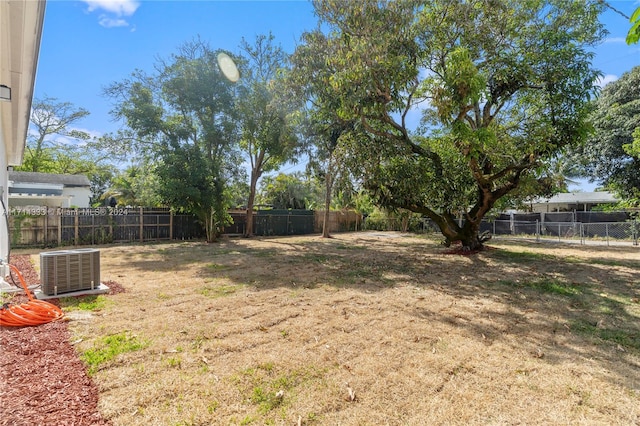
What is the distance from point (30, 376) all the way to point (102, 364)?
49 cm

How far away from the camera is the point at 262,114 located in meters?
14.3

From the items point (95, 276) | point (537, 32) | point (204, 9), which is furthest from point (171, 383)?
point (537, 32)

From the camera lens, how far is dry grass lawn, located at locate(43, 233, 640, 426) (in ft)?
7.64

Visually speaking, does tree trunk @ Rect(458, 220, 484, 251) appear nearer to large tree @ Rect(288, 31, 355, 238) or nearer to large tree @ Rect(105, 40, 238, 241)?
large tree @ Rect(288, 31, 355, 238)

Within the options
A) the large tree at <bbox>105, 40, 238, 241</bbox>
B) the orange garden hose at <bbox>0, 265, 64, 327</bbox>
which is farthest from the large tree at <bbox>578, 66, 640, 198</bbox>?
the orange garden hose at <bbox>0, 265, 64, 327</bbox>

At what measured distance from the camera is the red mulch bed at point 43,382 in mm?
2127

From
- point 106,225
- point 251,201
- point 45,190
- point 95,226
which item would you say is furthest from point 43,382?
point 45,190

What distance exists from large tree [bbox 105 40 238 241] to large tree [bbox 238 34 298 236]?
0.73m

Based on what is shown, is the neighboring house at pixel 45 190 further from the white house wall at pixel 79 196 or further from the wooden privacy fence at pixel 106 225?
the wooden privacy fence at pixel 106 225

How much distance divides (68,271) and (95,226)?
939 cm

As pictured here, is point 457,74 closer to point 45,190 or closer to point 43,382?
point 43,382

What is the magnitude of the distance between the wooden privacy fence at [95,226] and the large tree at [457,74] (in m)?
10.0

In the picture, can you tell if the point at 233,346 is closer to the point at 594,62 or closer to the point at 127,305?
the point at 127,305

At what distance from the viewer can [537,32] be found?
28.3 ft
